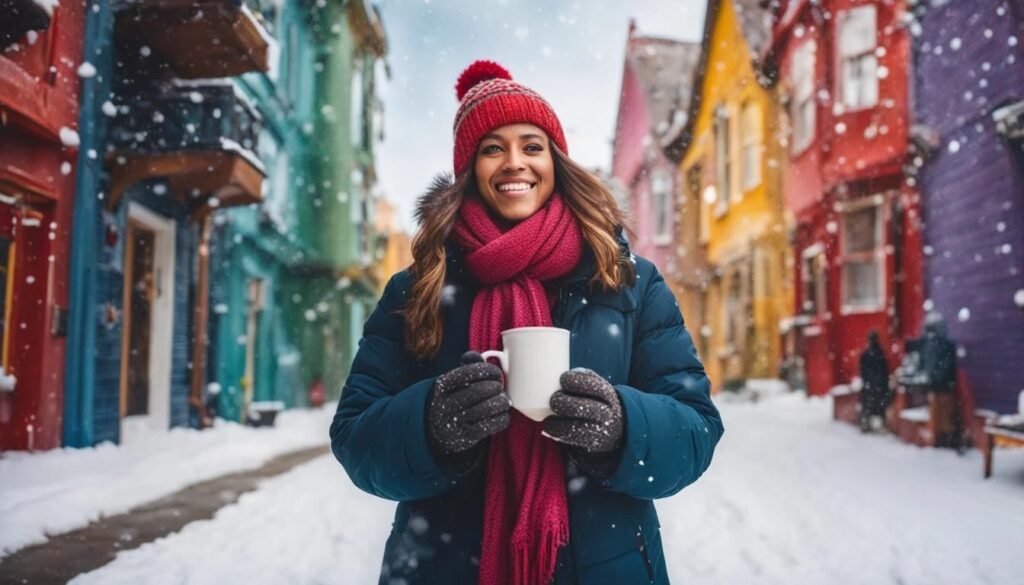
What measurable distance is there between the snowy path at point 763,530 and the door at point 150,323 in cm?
395

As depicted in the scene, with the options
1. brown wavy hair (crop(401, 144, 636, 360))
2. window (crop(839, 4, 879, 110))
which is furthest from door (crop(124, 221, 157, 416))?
window (crop(839, 4, 879, 110))

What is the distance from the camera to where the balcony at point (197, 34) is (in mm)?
9172

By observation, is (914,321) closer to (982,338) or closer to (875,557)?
(982,338)

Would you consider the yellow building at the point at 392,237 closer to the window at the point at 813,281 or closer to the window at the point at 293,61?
the window at the point at 293,61

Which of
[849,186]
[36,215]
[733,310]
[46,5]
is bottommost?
[733,310]

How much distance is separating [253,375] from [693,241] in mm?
14073

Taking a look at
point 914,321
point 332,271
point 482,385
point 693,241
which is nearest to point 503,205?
point 482,385

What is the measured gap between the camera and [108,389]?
9.35 metres

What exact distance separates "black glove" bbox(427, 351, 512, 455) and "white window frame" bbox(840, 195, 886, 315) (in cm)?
1228

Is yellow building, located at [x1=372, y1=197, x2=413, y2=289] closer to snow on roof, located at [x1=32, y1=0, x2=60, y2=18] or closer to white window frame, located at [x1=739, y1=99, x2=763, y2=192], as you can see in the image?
white window frame, located at [x1=739, y1=99, x2=763, y2=192]

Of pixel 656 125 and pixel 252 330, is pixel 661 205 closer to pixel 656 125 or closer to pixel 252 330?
pixel 656 125

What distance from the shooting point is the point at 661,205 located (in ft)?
88.2

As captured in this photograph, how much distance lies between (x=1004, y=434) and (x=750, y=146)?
40.4 feet

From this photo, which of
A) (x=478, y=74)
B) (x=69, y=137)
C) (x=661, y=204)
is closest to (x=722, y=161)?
(x=661, y=204)
